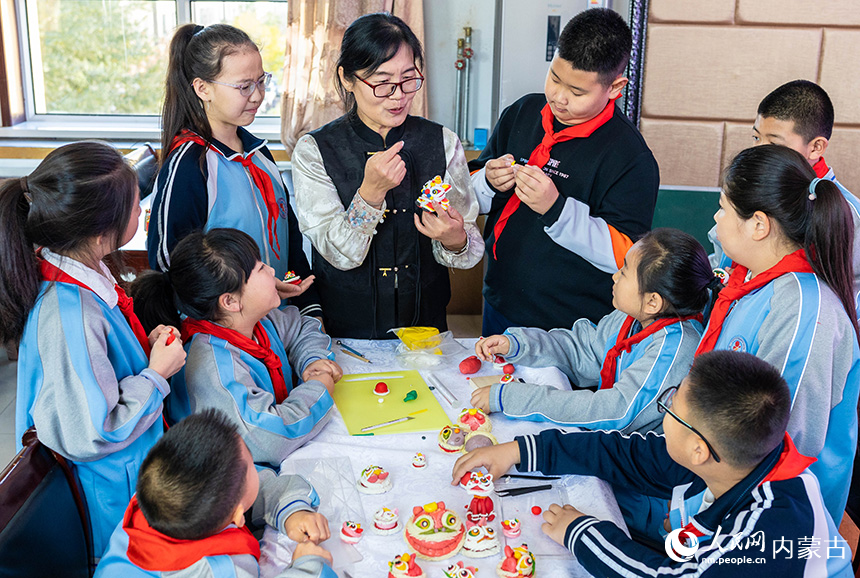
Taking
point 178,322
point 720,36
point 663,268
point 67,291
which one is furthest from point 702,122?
point 67,291

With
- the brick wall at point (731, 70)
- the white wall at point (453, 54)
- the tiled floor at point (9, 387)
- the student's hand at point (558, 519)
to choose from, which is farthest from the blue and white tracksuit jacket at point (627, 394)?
the white wall at point (453, 54)

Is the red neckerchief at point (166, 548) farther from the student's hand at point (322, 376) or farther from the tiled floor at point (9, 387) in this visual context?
the tiled floor at point (9, 387)

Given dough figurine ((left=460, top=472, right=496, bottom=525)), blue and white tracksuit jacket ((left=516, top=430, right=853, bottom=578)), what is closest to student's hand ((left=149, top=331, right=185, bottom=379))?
dough figurine ((left=460, top=472, right=496, bottom=525))

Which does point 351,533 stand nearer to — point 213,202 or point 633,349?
point 633,349

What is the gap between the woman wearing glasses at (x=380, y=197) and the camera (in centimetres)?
192

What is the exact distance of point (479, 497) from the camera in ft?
4.42

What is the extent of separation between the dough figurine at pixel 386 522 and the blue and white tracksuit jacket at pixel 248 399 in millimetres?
305

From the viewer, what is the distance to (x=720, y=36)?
4195 mm

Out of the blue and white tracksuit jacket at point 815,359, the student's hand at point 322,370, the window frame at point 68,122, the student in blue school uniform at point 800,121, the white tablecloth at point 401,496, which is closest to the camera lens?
the white tablecloth at point 401,496

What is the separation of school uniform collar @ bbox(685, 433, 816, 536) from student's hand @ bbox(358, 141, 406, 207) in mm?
1094

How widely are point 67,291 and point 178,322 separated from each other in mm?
346

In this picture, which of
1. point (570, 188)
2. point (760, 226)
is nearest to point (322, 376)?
point (570, 188)

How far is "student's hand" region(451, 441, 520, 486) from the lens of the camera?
4.64 feet

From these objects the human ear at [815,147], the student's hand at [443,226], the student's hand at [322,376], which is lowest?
the student's hand at [322,376]
